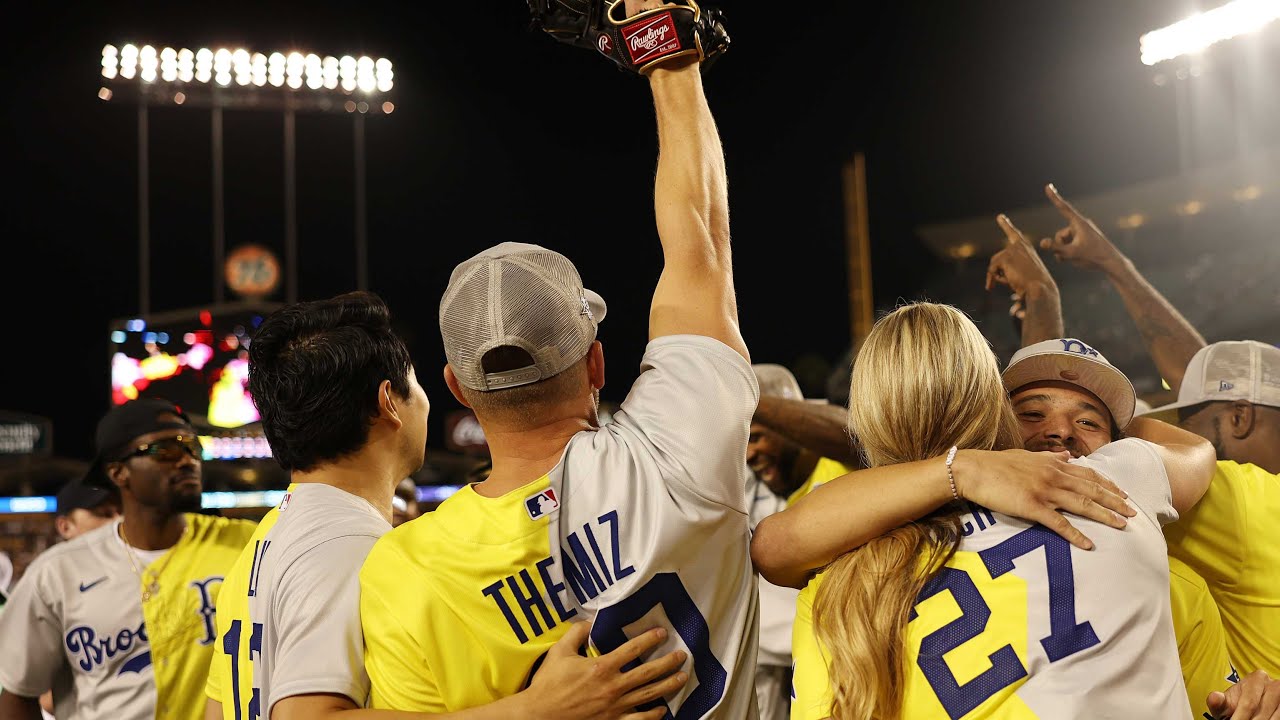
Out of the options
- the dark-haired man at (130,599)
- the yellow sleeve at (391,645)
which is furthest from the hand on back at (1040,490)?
the dark-haired man at (130,599)

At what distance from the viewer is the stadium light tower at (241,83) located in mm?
20297


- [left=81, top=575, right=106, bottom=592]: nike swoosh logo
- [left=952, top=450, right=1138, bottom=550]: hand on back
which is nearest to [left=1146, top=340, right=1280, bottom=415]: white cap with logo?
[left=952, top=450, right=1138, bottom=550]: hand on back

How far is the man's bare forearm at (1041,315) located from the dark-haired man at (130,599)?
3.13 meters

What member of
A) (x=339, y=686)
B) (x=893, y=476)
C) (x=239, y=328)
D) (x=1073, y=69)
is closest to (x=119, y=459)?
(x=339, y=686)

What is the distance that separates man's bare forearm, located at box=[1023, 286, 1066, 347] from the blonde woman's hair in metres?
1.42

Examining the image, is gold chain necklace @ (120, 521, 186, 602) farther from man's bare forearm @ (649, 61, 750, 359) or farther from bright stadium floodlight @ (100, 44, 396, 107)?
bright stadium floodlight @ (100, 44, 396, 107)

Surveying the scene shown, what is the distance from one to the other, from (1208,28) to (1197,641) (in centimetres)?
1235

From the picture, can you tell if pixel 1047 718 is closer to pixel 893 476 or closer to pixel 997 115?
pixel 893 476

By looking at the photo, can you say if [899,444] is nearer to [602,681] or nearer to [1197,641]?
[602,681]

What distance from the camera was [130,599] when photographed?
3.80 meters

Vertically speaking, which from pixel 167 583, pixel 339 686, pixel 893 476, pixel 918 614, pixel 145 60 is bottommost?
pixel 167 583

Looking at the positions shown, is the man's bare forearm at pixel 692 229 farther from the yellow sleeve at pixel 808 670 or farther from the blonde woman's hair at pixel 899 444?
the yellow sleeve at pixel 808 670

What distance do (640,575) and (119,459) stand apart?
2954 mm

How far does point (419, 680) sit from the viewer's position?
5.94 ft
